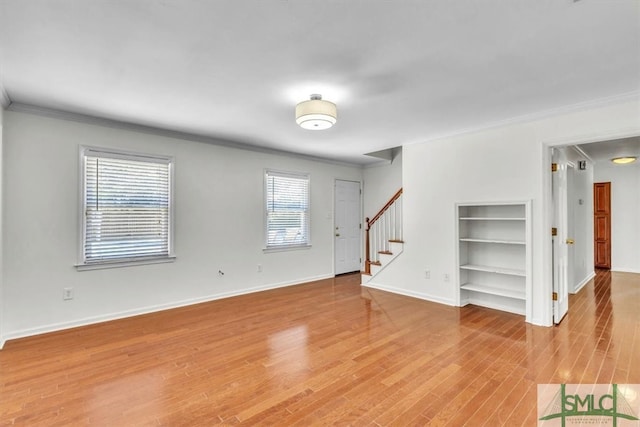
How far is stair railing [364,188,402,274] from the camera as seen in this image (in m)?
5.67

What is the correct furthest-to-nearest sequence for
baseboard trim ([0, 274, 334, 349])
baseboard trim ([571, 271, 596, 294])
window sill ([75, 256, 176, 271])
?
1. baseboard trim ([571, 271, 596, 294])
2. window sill ([75, 256, 176, 271])
3. baseboard trim ([0, 274, 334, 349])

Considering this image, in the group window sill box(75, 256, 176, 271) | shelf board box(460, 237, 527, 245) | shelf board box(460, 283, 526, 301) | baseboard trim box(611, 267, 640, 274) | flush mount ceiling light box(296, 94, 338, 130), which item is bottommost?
baseboard trim box(611, 267, 640, 274)

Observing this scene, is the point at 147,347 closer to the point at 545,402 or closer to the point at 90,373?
the point at 90,373

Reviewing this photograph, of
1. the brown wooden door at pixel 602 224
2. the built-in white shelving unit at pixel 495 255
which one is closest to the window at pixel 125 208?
the built-in white shelving unit at pixel 495 255

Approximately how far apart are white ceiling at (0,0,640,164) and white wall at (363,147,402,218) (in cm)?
280

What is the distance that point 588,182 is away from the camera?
6.09 meters

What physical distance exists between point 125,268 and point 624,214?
967 centimetres

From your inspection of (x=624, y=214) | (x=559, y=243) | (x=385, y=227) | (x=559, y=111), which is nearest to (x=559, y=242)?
(x=559, y=243)

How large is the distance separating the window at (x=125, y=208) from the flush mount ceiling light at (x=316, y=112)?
2411mm

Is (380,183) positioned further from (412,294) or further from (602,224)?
(602,224)

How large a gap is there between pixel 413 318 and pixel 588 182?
4971 mm

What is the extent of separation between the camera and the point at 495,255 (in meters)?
4.38

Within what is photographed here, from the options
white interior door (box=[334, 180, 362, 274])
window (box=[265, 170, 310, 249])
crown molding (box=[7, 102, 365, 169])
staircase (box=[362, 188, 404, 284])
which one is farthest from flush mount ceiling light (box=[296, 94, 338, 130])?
white interior door (box=[334, 180, 362, 274])

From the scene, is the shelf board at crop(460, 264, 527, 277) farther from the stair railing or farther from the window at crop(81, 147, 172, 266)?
the window at crop(81, 147, 172, 266)
